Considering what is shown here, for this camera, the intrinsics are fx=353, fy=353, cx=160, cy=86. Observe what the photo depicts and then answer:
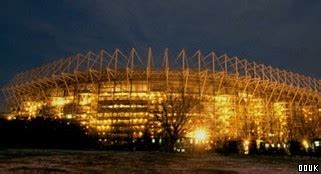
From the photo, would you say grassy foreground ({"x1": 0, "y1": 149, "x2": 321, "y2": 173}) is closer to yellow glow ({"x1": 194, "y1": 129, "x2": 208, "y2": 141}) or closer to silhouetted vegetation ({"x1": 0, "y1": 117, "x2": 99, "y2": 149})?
silhouetted vegetation ({"x1": 0, "y1": 117, "x2": 99, "y2": 149})

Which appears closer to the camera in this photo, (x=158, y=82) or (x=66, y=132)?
(x=66, y=132)

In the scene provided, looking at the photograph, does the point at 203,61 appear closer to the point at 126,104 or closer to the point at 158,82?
the point at 158,82

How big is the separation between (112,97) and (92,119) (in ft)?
18.4

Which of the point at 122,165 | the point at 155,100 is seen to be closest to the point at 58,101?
the point at 155,100

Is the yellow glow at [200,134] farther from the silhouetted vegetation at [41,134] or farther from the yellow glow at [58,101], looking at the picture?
the yellow glow at [58,101]

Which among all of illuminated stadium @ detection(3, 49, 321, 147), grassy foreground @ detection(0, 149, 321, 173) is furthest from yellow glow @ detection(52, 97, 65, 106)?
grassy foreground @ detection(0, 149, 321, 173)

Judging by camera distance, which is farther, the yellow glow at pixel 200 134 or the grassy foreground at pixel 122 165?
the yellow glow at pixel 200 134

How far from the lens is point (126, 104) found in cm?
6612

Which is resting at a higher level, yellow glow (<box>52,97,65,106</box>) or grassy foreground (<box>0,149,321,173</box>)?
yellow glow (<box>52,97,65,106</box>)

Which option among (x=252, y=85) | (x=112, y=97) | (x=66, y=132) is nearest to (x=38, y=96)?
(x=112, y=97)

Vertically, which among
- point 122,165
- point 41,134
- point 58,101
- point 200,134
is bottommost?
point 200,134

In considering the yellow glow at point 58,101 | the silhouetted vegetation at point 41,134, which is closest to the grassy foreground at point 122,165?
the silhouetted vegetation at point 41,134

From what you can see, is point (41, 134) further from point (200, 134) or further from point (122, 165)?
point (200, 134)

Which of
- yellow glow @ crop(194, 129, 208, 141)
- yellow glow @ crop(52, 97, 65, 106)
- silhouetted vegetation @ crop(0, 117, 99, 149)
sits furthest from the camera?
yellow glow @ crop(52, 97, 65, 106)
